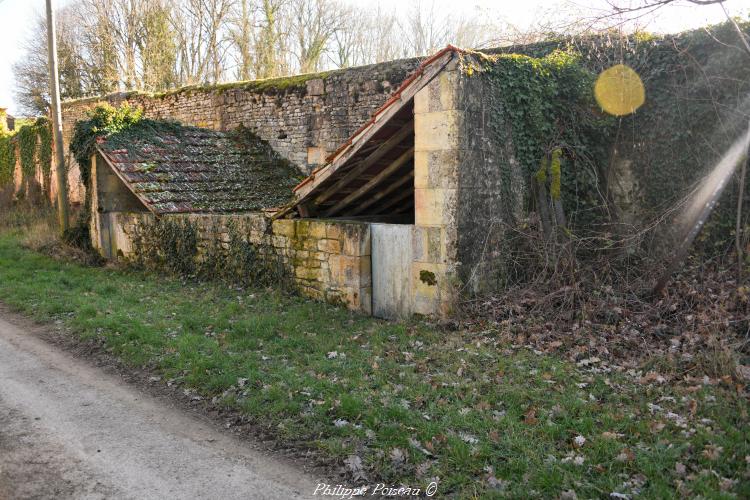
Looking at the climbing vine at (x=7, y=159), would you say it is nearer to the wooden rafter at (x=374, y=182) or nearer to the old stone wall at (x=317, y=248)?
the old stone wall at (x=317, y=248)

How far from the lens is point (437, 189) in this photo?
733cm

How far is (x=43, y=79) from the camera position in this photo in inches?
1336

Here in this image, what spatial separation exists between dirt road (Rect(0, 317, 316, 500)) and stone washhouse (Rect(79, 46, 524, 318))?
3519 millimetres

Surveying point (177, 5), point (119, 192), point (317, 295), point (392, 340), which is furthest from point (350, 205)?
point (177, 5)

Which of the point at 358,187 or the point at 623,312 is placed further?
the point at 358,187

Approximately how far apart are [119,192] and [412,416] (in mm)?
10401

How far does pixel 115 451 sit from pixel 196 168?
930 centimetres

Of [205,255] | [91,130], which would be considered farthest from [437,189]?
[91,130]

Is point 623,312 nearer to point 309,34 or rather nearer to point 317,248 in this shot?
point 317,248

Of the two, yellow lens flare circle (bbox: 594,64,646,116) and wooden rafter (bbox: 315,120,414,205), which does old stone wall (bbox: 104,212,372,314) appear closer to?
wooden rafter (bbox: 315,120,414,205)

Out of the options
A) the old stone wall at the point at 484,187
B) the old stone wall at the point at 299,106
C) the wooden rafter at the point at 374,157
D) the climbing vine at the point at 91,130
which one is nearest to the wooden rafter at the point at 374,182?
the wooden rafter at the point at 374,157

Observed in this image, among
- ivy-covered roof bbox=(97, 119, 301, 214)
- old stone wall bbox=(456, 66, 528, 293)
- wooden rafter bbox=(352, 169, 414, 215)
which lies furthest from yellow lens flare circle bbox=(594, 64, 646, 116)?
ivy-covered roof bbox=(97, 119, 301, 214)

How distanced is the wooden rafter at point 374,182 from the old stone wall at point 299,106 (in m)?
4.06

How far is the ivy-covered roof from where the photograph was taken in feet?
38.2
